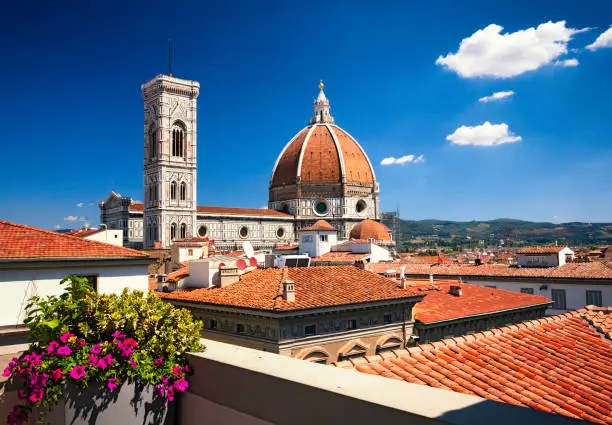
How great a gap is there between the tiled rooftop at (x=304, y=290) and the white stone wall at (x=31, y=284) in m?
6.20

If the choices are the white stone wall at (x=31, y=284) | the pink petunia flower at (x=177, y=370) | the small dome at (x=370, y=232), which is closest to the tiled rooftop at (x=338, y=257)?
the small dome at (x=370, y=232)

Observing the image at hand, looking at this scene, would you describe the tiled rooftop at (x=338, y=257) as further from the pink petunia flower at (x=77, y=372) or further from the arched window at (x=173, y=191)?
the pink petunia flower at (x=77, y=372)

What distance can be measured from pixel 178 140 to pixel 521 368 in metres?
73.3

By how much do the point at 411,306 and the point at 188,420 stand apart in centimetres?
1682

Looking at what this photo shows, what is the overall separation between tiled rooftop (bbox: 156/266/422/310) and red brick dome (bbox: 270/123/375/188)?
7249 cm

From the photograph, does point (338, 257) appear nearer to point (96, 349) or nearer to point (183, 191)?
point (183, 191)

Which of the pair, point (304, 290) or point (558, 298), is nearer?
point (304, 290)

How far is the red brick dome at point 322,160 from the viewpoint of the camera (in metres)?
93.8

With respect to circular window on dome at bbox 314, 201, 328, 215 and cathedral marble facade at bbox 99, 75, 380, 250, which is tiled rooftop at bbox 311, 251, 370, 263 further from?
circular window on dome at bbox 314, 201, 328, 215

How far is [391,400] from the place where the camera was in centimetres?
259

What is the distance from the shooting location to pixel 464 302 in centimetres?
2338

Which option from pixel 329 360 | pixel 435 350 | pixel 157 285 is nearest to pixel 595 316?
pixel 435 350

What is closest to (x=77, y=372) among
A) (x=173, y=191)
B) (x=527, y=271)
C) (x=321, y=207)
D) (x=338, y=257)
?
(x=527, y=271)

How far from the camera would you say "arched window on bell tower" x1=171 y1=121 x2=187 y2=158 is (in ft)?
247
